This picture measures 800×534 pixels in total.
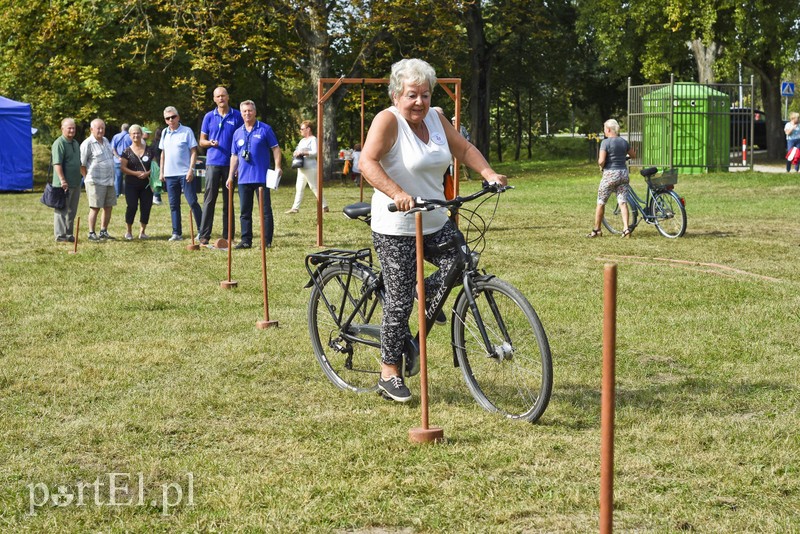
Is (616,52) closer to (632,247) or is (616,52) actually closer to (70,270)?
(632,247)

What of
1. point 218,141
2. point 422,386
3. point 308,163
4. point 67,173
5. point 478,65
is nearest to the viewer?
point 422,386

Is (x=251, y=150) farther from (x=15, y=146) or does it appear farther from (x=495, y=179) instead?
(x=15, y=146)

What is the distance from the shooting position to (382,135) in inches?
230

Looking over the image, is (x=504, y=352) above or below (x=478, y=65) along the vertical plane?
below

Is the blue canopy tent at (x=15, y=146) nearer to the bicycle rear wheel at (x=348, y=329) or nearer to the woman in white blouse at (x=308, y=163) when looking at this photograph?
the woman in white blouse at (x=308, y=163)

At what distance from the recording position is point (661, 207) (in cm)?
1603

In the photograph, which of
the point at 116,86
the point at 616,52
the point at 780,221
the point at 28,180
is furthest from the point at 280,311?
the point at 616,52

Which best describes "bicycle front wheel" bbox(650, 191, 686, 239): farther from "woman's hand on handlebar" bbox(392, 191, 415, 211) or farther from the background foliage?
the background foliage

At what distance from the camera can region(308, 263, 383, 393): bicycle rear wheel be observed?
6.71 metres

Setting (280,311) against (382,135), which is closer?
(382,135)

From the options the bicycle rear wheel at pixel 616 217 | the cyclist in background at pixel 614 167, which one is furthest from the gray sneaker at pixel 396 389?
the bicycle rear wheel at pixel 616 217

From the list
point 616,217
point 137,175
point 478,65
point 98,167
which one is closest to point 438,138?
point 98,167

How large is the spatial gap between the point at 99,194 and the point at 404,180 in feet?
36.6

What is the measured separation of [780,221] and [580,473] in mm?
14345
